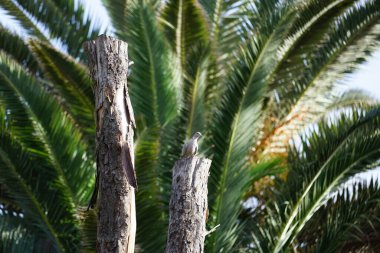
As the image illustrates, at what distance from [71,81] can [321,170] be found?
10.1 ft

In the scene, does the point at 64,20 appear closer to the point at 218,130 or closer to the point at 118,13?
the point at 118,13

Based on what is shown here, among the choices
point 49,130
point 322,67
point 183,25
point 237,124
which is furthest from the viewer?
point 183,25

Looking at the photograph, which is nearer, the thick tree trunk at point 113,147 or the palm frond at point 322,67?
the thick tree trunk at point 113,147

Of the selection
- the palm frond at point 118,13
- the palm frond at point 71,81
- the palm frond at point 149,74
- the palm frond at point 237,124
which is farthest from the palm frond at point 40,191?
the palm frond at point 118,13

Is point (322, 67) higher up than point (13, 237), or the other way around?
point (322, 67)

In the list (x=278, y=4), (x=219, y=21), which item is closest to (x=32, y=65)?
(x=219, y=21)

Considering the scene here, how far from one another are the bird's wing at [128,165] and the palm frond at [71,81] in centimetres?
514

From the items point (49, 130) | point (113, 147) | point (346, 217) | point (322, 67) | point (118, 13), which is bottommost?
point (346, 217)

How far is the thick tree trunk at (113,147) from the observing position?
596cm

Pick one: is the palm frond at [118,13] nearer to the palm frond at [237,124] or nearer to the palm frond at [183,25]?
the palm frond at [183,25]

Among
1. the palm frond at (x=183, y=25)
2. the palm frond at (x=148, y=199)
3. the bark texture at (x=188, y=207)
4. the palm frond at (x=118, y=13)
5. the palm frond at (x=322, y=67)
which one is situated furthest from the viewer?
the palm frond at (x=118, y=13)

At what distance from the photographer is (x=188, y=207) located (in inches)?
237

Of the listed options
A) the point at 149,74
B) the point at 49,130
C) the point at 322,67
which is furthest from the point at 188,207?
the point at 322,67

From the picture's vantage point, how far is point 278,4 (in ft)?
36.7
